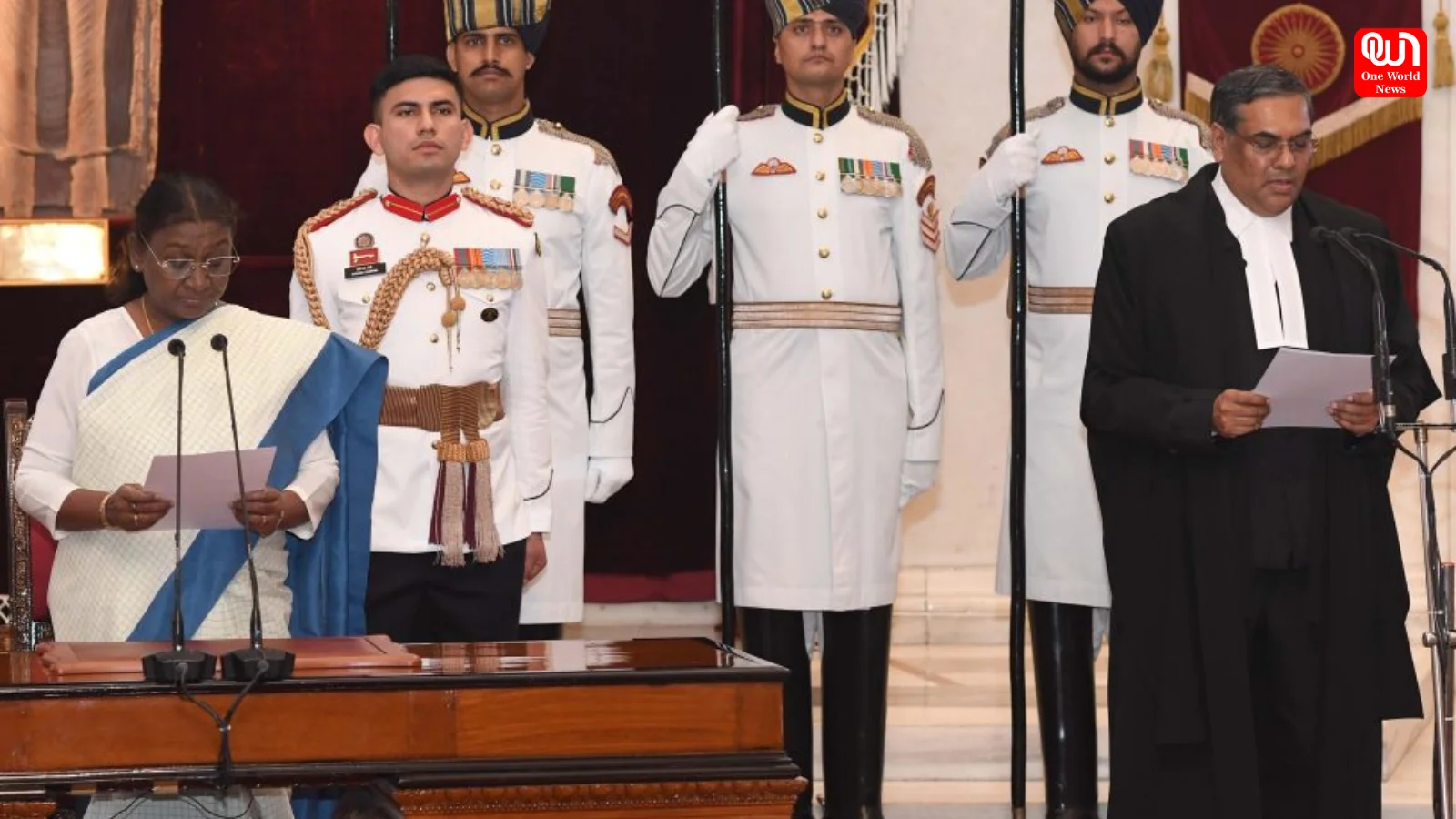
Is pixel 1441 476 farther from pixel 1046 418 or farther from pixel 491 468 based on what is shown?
pixel 491 468

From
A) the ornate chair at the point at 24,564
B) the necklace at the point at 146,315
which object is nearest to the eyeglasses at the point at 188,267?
the necklace at the point at 146,315

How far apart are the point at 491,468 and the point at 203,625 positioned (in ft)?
2.60

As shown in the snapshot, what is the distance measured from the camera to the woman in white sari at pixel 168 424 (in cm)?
373

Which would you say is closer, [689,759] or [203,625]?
[689,759]

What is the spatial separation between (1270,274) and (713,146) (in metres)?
1.27

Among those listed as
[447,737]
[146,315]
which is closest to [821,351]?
[146,315]

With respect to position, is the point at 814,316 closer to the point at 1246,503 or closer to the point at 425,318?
the point at 425,318

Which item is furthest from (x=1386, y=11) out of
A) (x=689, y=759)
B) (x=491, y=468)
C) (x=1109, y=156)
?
(x=689, y=759)

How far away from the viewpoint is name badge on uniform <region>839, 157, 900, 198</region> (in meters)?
4.93

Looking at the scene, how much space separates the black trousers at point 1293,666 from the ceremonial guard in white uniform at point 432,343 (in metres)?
1.47

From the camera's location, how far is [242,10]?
A: 6.75 meters

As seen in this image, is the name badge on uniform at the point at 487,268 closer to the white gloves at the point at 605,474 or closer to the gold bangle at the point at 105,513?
the white gloves at the point at 605,474

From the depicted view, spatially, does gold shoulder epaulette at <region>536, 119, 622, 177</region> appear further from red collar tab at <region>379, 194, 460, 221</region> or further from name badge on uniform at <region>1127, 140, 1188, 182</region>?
name badge on uniform at <region>1127, 140, 1188, 182</region>

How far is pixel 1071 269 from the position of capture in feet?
16.5
